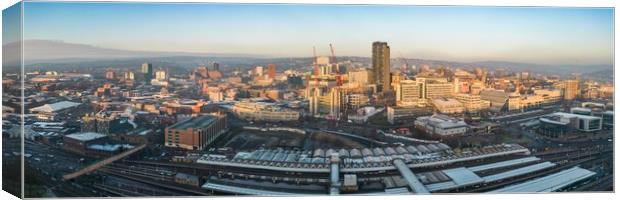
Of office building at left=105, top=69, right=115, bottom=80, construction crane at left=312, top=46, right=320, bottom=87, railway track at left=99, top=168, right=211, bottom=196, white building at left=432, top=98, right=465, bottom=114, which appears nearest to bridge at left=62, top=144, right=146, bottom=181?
railway track at left=99, top=168, right=211, bottom=196

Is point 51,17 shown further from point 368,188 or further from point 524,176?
point 524,176

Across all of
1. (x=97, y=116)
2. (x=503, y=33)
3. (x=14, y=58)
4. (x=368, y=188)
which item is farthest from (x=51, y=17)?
(x=503, y=33)

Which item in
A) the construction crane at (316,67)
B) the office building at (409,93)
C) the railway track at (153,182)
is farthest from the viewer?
the office building at (409,93)

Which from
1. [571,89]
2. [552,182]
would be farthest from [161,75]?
[571,89]

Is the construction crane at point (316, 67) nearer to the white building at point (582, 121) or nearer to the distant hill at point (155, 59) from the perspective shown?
the distant hill at point (155, 59)

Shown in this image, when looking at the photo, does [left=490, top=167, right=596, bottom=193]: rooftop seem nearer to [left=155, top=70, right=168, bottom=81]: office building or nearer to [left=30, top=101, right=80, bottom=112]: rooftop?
[left=155, top=70, right=168, bottom=81]: office building

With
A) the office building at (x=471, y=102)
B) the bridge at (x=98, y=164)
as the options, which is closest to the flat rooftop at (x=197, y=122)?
the bridge at (x=98, y=164)
